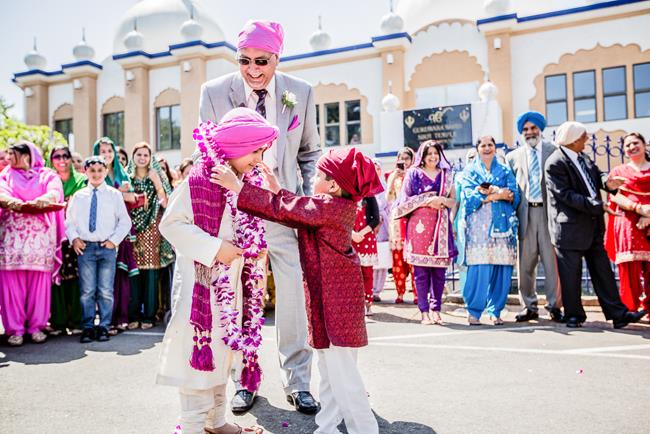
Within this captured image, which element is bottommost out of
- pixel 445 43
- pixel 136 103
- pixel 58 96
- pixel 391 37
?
pixel 136 103

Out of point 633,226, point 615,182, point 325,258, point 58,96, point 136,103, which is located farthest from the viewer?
point 58,96

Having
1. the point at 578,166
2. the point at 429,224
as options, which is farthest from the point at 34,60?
the point at 578,166

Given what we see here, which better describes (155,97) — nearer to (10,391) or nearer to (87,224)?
(87,224)

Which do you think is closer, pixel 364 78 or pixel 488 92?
pixel 488 92

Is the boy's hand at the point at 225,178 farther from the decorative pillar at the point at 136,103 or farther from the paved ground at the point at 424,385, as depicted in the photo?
the decorative pillar at the point at 136,103

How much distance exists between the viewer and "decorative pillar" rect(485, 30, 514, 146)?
17984 mm

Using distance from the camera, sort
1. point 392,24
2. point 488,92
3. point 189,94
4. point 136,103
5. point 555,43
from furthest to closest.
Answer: point 136,103
point 189,94
point 392,24
point 555,43
point 488,92

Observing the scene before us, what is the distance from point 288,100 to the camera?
357 cm

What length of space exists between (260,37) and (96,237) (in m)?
3.35

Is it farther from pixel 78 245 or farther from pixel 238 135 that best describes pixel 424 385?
pixel 78 245

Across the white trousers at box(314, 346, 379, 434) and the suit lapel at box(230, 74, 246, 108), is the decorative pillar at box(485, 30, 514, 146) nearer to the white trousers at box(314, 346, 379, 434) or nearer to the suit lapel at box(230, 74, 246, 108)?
the suit lapel at box(230, 74, 246, 108)

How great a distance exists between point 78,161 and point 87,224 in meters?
2.27

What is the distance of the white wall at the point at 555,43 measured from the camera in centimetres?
1697

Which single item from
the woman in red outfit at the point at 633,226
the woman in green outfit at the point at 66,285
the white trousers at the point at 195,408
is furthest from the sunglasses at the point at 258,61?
the woman in red outfit at the point at 633,226
